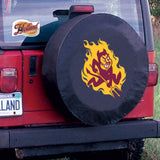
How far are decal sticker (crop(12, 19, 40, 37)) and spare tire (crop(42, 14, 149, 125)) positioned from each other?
236mm

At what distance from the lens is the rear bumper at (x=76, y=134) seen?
15.1 ft

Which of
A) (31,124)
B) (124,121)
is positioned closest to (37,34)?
(31,124)

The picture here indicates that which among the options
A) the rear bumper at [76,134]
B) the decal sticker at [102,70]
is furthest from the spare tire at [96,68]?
the rear bumper at [76,134]

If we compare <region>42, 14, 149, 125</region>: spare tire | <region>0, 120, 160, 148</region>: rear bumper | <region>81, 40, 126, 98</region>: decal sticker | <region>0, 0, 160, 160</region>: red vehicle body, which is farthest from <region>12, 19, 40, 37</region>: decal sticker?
<region>0, 120, 160, 148</region>: rear bumper

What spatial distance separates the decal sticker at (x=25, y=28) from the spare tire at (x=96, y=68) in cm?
24

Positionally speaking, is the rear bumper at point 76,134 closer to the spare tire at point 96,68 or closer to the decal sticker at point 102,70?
the spare tire at point 96,68

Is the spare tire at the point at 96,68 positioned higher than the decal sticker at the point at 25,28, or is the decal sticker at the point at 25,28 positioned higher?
the decal sticker at the point at 25,28

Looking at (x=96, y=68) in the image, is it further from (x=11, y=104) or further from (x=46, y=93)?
(x=11, y=104)

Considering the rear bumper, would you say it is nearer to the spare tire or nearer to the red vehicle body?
the red vehicle body

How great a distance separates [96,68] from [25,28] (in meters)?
0.68

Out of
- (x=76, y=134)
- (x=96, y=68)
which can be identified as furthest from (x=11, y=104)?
(x=96, y=68)

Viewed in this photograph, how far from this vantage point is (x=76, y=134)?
15.7 ft

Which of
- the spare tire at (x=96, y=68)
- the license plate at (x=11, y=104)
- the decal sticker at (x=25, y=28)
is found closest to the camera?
the spare tire at (x=96, y=68)

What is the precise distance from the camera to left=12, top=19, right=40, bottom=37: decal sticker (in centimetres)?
481
